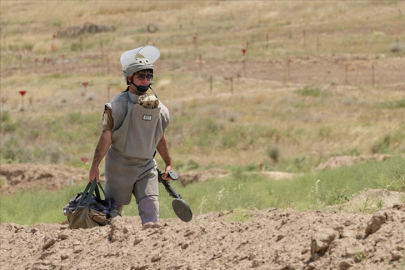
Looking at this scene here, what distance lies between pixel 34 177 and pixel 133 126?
31.6ft

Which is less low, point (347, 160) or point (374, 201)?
point (374, 201)

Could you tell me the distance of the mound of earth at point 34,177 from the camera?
49.0ft

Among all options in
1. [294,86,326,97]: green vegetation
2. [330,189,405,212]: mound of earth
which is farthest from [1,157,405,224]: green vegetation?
[294,86,326,97]: green vegetation

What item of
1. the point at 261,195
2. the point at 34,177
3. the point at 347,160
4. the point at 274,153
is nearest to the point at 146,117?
the point at 261,195

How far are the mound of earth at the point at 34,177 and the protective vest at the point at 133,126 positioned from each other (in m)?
8.54

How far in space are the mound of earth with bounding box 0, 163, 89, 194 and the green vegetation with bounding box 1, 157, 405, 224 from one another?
2.38 meters

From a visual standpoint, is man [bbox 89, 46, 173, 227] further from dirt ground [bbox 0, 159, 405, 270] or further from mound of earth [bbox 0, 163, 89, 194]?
mound of earth [bbox 0, 163, 89, 194]

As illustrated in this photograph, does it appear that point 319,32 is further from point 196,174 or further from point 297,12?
point 196,174

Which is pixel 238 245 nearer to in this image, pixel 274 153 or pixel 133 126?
pixel 133 126

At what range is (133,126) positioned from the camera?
6223 mm

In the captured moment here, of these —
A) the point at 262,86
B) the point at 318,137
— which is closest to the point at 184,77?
the point at 262,86

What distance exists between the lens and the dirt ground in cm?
425

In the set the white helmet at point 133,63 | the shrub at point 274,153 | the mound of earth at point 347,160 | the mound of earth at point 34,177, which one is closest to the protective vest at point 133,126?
the white helmet at point 133,63

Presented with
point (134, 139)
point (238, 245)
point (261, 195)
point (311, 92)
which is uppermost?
point (134, 139)
